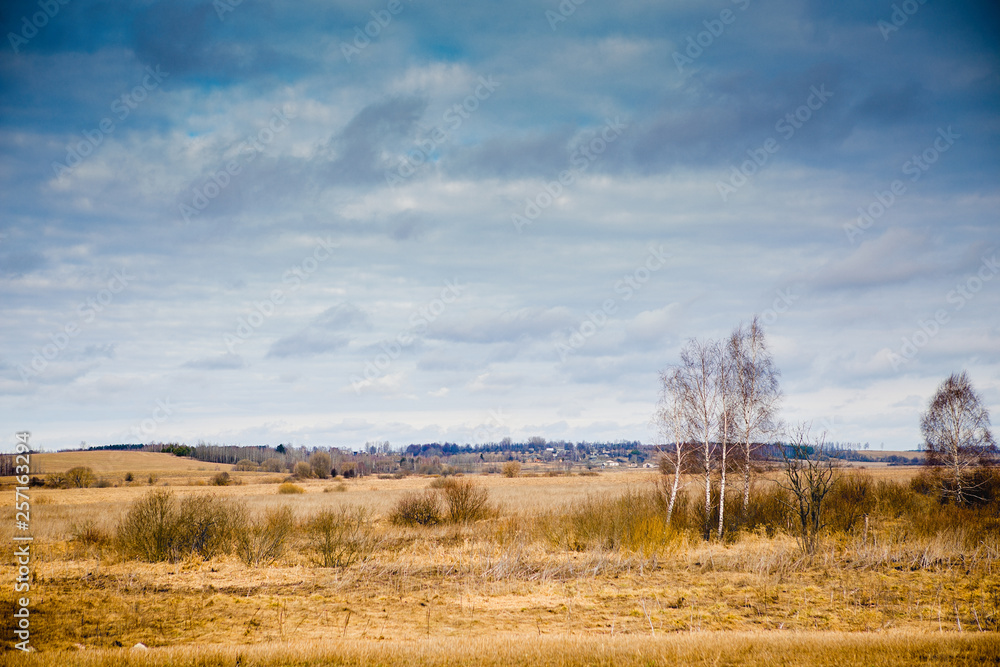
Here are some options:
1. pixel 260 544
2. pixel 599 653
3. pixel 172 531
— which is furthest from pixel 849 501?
pixel 172 531

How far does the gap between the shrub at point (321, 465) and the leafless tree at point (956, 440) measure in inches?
3745

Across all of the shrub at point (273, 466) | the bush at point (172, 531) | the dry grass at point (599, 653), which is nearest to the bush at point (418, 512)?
the bush at point (172, 531)

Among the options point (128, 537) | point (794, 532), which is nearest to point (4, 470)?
point (128, 537)

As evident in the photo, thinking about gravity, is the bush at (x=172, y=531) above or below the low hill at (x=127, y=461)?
above

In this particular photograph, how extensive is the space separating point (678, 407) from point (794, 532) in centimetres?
805

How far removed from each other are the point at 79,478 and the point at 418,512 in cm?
6903

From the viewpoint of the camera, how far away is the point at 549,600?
18172mm

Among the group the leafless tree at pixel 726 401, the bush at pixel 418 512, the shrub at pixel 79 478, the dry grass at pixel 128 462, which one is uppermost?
the leafless tree at pixel 726 401

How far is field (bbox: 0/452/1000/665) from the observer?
11344 millimetres

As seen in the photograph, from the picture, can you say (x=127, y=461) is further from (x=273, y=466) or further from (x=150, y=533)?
(x=150, y=533)

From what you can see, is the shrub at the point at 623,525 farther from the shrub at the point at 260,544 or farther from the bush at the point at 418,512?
the shrub at the point at 260,544

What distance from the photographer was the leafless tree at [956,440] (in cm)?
3719

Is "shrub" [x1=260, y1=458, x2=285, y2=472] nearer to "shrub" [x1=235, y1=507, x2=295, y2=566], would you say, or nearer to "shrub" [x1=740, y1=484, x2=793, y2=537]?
"shrub" [x1=235, y1=507, x2=295, y2=566]

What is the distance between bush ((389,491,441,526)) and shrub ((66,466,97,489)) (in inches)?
2582
